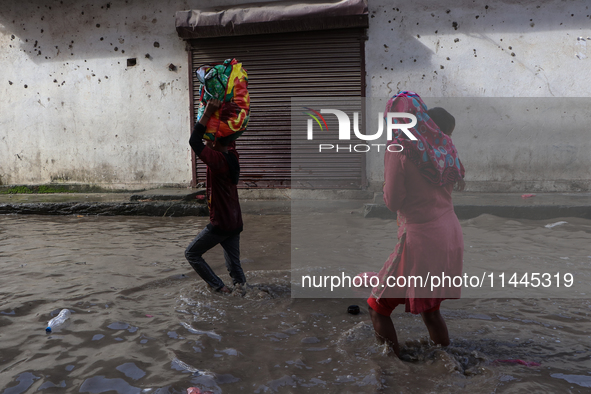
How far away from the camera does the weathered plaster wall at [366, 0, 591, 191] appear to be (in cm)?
745

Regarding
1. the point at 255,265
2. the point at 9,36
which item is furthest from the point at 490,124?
the point at 9,36

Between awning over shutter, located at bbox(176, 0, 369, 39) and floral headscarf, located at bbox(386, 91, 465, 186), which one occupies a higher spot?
awning over shutter, located at bbox(176, 0, 369, 39)

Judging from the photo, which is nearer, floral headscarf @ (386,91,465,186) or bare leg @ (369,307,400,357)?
floral headscarf @ (386,91,465,186)

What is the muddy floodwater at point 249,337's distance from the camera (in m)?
2.13

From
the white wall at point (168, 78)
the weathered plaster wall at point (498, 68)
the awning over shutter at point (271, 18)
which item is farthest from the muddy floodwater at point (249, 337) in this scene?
the awning over shutter at point (271, 18)

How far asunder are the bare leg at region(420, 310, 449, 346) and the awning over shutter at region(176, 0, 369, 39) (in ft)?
21.0

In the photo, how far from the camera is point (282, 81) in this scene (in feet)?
27.7

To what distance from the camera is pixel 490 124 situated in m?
7.70

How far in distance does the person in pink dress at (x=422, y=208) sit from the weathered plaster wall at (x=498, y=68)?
6119 millimetres

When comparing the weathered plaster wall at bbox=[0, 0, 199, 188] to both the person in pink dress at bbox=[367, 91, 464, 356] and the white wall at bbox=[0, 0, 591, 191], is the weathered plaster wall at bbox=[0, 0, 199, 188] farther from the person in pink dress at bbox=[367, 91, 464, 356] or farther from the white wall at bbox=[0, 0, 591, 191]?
the person in pink dress at bbox=[367, 91, 464, 356]

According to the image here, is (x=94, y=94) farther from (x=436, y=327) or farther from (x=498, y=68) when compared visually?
(x=436, y=327)

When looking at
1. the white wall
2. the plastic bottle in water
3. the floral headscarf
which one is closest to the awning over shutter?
the white wall

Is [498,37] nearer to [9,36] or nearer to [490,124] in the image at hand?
[490,124]

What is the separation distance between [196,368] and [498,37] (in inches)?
294
